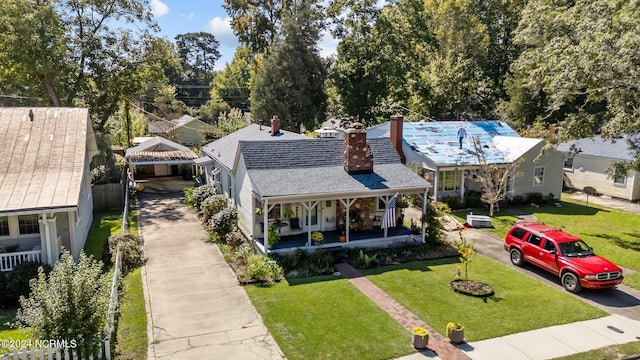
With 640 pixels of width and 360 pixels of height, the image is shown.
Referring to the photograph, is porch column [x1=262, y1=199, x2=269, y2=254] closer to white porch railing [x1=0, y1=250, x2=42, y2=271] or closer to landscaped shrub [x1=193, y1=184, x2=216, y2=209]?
white porch railing [x1=0, y1=250, x2=42, y2=271]

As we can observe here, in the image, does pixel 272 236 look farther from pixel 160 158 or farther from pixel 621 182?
pixel 621 182

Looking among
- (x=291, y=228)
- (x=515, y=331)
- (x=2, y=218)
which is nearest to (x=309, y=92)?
(x=291, y=228)

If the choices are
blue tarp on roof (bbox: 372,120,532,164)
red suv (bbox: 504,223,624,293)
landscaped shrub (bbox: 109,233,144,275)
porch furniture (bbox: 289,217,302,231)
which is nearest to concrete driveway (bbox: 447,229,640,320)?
red suv (bbox: 504,223,624,293)

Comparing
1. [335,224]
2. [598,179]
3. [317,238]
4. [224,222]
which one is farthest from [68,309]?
[598,179]

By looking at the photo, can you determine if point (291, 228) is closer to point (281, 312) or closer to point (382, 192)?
point (382, 192)

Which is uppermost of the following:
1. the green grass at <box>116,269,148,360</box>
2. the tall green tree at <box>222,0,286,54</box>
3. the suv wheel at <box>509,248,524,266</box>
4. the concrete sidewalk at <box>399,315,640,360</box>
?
the tall green tree at <box>222,0,286,54</box>

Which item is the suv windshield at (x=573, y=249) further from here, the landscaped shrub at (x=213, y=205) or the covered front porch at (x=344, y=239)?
the landscaped shrub at (x=213, y=205)

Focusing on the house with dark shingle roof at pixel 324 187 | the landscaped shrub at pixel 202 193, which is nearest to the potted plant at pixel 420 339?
the house with dark shingle roof at pixel 324 187
